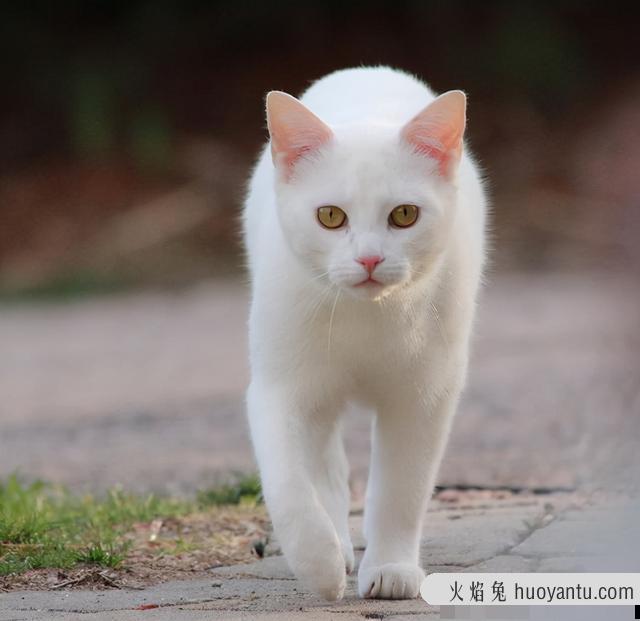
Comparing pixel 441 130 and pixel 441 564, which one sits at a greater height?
pixel 441 130

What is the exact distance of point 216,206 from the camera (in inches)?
401

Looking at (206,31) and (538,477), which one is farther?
(206,31)

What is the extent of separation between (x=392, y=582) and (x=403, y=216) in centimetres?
85

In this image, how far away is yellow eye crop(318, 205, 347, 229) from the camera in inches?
112

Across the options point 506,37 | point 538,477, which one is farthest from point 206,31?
point 538,477

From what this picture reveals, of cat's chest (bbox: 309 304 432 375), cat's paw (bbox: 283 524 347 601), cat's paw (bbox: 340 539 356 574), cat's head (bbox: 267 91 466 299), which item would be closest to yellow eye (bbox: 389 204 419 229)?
cat's head (bbox: 267 91 466 299)

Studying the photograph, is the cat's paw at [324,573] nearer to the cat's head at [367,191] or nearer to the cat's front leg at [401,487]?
the cat's front leg at [401,487]

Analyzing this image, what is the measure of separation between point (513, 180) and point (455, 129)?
722cm

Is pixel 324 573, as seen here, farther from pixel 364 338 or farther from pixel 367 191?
pixel 367 191

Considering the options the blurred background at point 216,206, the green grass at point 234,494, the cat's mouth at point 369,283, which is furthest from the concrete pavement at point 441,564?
the blurred background at point 216,206

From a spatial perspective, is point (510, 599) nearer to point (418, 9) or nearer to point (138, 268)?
point (138, 268)

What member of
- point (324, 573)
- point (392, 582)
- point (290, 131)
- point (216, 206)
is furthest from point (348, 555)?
point (216, 206)

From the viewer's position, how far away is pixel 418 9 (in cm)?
1160

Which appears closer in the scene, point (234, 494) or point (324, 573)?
point (324, 573)
